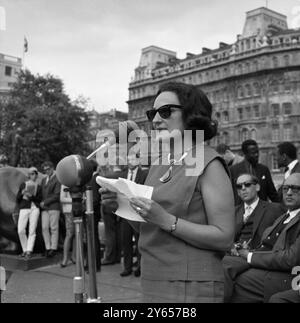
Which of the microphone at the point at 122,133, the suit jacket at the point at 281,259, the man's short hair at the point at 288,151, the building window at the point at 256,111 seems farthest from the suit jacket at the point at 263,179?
the building window at the point at 256,111

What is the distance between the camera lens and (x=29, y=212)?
8.93 metres

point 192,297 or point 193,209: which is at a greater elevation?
point 193,209

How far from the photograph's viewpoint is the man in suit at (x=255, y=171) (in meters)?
6.95

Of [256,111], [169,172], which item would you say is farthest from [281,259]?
[256,111]

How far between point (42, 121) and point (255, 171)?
116ft

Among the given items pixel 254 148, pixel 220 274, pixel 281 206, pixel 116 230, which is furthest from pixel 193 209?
pixel 116 230

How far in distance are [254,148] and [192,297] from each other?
17.3ft

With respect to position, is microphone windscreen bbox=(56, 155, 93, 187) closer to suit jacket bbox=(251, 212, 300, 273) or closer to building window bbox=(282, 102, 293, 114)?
suit jacket bbox=(251, 212, 300, 273)

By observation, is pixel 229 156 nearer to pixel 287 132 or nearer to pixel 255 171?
pixel 255 171

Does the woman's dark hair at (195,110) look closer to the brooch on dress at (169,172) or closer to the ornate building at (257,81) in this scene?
the brooch on dress at (169,172)

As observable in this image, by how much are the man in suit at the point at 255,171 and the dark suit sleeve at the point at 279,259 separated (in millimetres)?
2441

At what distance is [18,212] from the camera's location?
30.1ft

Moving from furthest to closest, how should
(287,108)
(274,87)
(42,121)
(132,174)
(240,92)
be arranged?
1. (240,92)
2. (274,87)
3. (287,108)
4. (42,121)
5. (132,174)

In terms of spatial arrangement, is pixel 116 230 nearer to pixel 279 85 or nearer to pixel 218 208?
pixel 218 208
